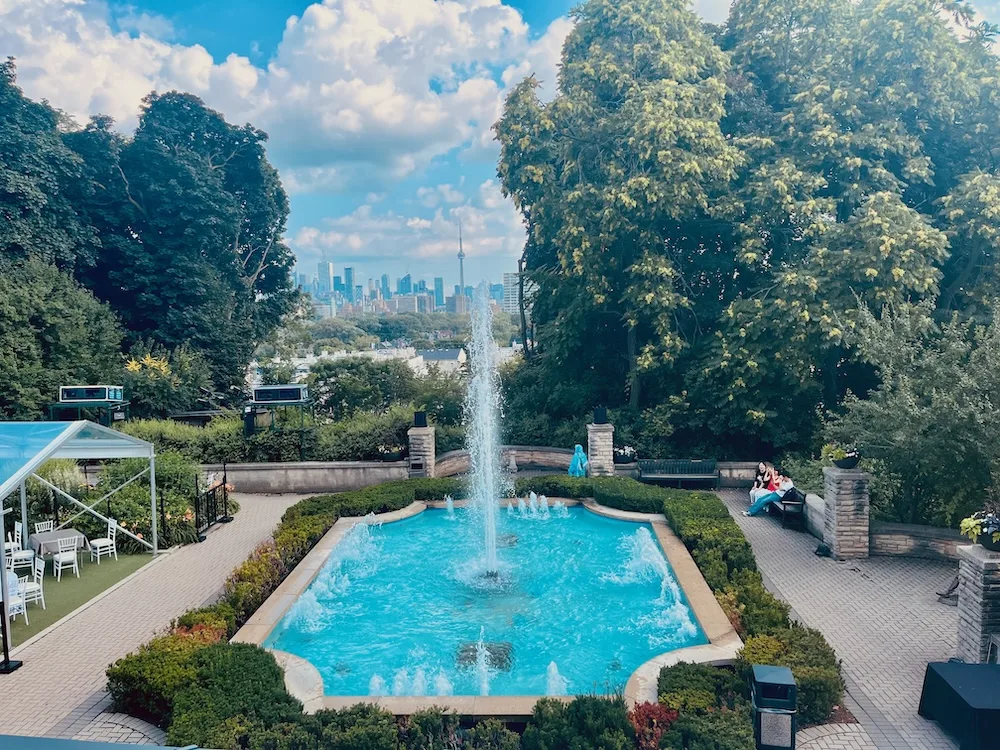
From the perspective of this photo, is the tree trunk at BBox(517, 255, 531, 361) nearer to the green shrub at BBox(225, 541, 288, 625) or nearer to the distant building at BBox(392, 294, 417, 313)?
the green shrub at BBox(225, 541, 288, 625)

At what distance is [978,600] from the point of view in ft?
25.0

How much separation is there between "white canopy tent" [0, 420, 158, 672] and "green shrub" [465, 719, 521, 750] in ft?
19.9

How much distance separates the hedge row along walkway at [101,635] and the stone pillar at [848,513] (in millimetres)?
10533

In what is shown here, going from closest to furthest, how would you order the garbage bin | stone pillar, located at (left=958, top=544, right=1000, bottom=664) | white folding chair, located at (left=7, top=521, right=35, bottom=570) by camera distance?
the garbage bin
stone pillar, located at (left=958, top=544, right=1000, bottom=664)
white folding chair, located at (left=7, top=521, right=35, bottom=570)

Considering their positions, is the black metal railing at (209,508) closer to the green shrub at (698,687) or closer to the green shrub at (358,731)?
the green shrub at (358,731)

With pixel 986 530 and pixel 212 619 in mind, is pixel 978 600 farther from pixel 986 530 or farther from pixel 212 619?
pixel 212 619

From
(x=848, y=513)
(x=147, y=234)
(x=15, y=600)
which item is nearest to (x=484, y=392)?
(x=848, y=513)

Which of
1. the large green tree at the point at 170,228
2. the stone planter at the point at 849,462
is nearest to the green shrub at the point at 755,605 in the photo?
the stone planter at the point at 849,462

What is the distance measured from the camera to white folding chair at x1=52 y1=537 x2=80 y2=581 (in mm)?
12078

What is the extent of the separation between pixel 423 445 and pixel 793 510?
Answer: 347 inches

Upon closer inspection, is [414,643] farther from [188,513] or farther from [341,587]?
[188,513]

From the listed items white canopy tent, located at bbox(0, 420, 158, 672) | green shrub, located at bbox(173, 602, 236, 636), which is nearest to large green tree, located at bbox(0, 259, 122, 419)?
white canopy tent, located at bbox(0, 420, 158, 672)

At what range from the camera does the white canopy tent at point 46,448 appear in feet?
29.1

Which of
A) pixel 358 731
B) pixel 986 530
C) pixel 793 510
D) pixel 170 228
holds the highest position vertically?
pixel 170 228
